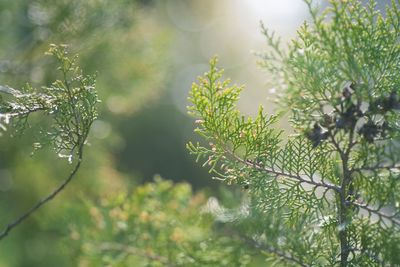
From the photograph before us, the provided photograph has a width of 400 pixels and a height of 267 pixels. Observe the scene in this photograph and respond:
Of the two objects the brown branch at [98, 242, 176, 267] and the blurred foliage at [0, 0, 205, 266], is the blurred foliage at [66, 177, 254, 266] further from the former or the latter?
the blurred foliage at [0, 0, 205, 266]

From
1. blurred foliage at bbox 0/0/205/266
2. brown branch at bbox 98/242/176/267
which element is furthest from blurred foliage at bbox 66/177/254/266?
blurred foliage at bbox 0/0/205/266

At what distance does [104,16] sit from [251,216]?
33.7 inches

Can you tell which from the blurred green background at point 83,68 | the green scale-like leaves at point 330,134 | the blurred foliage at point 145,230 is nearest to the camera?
the green scale-like leaves at point 330,134

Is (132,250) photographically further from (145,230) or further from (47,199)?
(47,199)

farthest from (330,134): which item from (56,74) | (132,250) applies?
(56,74)

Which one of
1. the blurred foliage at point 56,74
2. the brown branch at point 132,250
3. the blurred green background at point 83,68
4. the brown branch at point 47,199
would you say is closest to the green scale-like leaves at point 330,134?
the brown branch at point 47,199

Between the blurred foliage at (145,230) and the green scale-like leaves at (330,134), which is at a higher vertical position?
the green scale-like leaves at (330,134)

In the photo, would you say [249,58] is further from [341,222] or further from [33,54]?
[341,222]

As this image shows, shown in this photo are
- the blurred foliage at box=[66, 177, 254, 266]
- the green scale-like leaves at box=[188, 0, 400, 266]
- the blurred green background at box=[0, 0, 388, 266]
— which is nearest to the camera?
the green scale-like leaves at box=[188, 0, 400, 266]

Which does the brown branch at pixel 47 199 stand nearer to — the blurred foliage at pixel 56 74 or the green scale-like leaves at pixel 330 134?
the green scale-like leaves at pixel 330 134

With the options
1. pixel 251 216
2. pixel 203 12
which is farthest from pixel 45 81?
pixel 203 12

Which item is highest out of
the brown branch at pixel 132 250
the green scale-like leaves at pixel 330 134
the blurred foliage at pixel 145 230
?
the green scale-like leaves at pixel 330 134

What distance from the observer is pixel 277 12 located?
2545 mm

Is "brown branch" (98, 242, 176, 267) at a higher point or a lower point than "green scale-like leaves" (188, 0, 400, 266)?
lower
